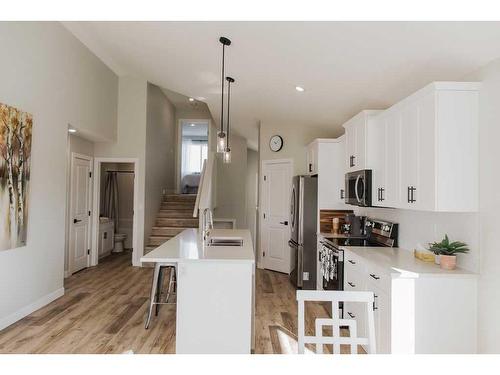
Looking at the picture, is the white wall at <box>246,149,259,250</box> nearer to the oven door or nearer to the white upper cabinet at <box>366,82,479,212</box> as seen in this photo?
the oven door

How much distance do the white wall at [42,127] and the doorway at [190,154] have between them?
168 inches

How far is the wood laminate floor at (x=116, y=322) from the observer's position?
2850 millimetres

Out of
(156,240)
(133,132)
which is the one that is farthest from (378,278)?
(133,132)

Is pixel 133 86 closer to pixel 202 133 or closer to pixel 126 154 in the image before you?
pixel 126 154

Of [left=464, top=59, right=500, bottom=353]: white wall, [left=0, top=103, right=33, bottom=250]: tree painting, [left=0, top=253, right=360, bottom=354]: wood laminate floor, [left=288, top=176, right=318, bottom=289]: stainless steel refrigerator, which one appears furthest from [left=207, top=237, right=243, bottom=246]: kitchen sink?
[left=464, top=59, right=500, bottom=353]: white wall

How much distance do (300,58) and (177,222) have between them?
476 cm

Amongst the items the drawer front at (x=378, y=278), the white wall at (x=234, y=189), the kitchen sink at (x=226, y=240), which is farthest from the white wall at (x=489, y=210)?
the white wall at (x=234, y=189)

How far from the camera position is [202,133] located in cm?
995

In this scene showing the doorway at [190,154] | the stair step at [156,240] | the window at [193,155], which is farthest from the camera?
the window at [193,155]

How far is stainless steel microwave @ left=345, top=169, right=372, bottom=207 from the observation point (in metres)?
3.43

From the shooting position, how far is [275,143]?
5805 millimetres

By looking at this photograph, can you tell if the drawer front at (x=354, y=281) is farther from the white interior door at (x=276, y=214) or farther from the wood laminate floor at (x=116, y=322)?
the white interior door at (x=276, y=214)

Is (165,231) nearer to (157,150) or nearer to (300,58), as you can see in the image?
(157,150)

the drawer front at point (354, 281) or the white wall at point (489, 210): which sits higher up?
the white wall at point (489, 210)
